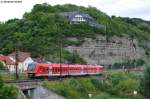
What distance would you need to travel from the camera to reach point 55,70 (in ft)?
247

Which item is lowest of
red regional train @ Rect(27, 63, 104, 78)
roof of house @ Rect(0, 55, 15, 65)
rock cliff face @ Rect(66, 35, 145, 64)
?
rock cliff face @ Rect(66, 35, 145, 64)

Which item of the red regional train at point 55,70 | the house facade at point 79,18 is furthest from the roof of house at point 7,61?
the house facade at point 79,18

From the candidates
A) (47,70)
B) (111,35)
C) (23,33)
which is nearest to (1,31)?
(23,33)

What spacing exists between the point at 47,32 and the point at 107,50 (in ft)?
47.8

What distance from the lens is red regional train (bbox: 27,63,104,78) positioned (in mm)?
71625

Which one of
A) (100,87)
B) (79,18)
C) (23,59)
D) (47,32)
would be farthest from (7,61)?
(79,18)

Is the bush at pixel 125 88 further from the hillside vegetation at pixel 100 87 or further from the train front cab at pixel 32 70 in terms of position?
the train front cab at pixel 32 70

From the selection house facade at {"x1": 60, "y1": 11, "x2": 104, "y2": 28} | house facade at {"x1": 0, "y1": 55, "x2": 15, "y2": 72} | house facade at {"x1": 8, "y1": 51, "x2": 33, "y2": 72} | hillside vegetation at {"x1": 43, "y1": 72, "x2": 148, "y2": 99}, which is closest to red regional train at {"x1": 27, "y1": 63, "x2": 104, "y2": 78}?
hillside vegetation at {"x1": 43, "y1": 72, "x2": 148, "y2": 99}

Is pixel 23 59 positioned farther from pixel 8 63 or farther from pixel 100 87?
pixel 100 87

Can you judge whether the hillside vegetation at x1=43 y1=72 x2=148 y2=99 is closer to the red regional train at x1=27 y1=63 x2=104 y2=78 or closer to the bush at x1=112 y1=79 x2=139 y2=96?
the bush at x1=112 y1=79 x2=139 y2=96

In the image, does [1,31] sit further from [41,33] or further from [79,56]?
[79,56]

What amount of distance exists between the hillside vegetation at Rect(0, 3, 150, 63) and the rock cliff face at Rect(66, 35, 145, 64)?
5.50 ft

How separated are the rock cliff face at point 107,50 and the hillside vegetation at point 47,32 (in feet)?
5.50

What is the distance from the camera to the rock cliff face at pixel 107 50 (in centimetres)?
12181
